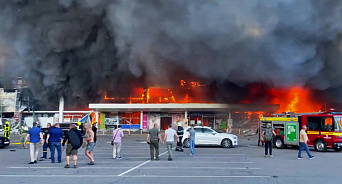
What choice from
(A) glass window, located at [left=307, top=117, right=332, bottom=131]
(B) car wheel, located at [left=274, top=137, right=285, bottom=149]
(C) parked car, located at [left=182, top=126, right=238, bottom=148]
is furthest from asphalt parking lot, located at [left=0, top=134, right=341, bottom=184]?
(B) car wheel, located at [left=274, top=137, right=285, bottom=149]

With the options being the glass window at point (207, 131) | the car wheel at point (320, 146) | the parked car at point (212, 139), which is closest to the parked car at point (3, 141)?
the parked car at point (212, 139)

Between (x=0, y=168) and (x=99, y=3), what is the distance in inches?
878

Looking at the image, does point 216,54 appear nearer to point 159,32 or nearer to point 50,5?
point 159,32

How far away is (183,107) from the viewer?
1550 inches

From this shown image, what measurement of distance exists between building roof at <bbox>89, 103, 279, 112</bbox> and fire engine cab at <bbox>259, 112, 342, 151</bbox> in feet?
53.4

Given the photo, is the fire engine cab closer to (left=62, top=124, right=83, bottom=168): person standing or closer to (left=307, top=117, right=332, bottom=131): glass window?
(left=307, top=117, right=332, bottom=131): glass window

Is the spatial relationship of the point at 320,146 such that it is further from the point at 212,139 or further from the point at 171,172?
the point at 171,172

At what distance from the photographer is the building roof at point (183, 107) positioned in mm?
39344

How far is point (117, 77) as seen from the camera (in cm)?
4138

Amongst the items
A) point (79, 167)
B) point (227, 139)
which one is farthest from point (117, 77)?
point (79, 167)

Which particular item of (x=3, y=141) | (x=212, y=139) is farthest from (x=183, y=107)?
(x=3, y=141)

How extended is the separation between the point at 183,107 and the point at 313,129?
19499 mm

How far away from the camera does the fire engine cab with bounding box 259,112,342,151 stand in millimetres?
20016

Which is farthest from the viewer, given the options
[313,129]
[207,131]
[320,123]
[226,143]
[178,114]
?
[178,114]
